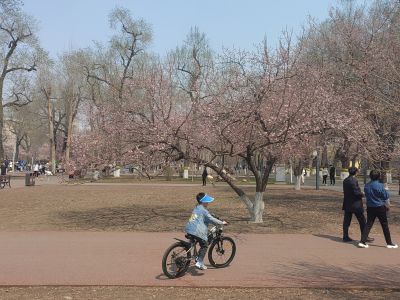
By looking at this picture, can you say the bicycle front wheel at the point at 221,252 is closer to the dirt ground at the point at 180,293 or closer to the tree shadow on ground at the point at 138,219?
the dirt ground at the point at 180,293

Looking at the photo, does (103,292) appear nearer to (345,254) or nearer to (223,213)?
(345,254)

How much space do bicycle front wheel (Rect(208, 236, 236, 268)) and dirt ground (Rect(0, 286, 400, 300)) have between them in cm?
133

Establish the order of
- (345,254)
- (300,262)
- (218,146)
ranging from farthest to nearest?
1. (218,146)
2. (345,254)
3. (300,262)

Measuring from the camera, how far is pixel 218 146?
1407cm

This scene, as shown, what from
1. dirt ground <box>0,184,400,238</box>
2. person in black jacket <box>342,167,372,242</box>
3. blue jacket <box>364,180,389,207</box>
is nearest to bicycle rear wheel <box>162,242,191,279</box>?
blue jacket <box>364,180,389,207</box>

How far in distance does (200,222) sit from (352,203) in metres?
4.86

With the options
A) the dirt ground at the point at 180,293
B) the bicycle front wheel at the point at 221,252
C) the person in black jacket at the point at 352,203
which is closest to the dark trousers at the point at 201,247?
the bicycle front wheel at the point at 221,252

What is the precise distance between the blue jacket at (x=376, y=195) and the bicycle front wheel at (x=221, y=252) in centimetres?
375

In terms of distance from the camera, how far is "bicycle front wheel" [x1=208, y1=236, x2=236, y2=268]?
28.4 feet

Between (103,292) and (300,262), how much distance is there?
3.70 metres

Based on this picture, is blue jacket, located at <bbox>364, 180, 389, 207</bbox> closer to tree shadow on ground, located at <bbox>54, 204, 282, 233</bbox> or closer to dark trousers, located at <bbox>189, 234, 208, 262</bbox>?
tree shadow on ground, located at <bbox>54, 204, 282, 233</bbox>

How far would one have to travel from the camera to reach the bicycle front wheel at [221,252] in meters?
8.66

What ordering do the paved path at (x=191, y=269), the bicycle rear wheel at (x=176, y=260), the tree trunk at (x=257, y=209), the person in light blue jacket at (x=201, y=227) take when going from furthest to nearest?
1. the tree trunk at (x=257, y=209)
2. the person in light blue jacket at (x=201, y=227)
3. the bicycle rear wheel at (x=176, y=260)
4. the paved path at (x=191, y=269)

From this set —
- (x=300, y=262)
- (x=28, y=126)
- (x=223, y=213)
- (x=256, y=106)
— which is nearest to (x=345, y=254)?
(x=300, y=262)
